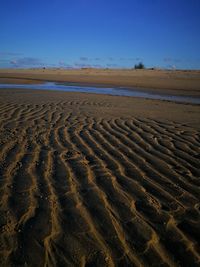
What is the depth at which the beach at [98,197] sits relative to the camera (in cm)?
249

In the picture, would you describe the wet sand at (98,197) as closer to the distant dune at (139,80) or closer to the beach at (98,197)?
the beach at (98,197)

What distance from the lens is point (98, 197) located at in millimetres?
3393

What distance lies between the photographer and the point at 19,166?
4.20m

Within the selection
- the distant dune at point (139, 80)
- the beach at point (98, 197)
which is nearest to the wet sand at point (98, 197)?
the beach at point (98, 197)

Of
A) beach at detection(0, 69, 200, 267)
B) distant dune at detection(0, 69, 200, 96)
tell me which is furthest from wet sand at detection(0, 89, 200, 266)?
distant dune at detection(0, 69, 200, 96)

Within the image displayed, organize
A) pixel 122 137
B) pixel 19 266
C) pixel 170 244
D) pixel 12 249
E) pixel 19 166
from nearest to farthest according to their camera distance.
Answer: pixel 19 266 → pixel 12 249 → pixel 170 244 → pixel 19 166 → pixel 122 137

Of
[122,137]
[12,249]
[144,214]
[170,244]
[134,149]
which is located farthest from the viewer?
[122,137]

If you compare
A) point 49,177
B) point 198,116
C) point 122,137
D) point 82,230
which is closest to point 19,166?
point 49,177

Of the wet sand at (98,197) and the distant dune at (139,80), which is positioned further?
the distant dune at (139,80)

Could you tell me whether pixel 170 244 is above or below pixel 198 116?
above

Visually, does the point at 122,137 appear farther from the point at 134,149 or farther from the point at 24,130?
the point at 24,130

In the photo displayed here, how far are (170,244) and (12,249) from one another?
143cm

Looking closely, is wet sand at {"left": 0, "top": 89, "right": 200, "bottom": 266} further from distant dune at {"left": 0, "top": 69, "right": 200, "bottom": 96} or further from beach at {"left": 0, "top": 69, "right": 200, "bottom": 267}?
distant dune at {"left": 0, "top": 69, "right": 200, "bottom": 96}

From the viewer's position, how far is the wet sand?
8.16ft
